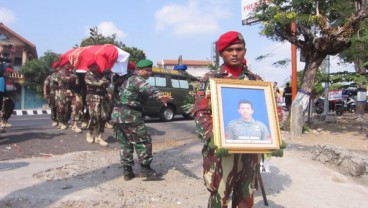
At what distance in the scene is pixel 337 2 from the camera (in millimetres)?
9594

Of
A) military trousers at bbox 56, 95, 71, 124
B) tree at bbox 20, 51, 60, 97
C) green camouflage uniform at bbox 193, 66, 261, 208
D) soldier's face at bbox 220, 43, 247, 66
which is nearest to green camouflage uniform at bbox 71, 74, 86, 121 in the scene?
military trousers at bbox 56, 95, 71, 124

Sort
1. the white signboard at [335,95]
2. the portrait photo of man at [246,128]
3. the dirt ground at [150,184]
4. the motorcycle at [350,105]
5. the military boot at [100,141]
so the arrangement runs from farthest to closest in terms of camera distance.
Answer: the white signboard at [335,95] < the motorcycle at [350,105] < the military boot at [100,141] < the dirt ground at [150,184] < the portrait photo of man at [246,128]

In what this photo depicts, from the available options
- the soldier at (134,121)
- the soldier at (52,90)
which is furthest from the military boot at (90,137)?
the soldier at (134,121)

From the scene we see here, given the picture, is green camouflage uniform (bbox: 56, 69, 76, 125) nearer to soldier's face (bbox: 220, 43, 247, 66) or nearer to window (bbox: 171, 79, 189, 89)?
window (bbox: 171, 79, 189, 89)

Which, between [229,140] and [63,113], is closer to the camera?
[229,140]

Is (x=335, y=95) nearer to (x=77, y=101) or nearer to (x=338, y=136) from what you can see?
(x=338, y=136)

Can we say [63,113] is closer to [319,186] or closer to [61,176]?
[61,176]

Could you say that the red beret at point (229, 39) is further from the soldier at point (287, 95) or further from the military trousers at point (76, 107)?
the soldier at point (287, 95)

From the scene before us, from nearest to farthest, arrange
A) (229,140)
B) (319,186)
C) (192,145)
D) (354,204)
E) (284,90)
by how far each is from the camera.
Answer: (229,140)
(354,204)
(319,186)
(192,145)
(284,90)

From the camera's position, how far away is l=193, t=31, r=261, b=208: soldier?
10.1 ft

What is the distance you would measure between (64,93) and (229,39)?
23.3ft

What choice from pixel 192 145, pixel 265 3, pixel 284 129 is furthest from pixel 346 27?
pixel 192 145

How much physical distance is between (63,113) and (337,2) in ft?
23.0

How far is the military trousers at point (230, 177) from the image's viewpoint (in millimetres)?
3094
